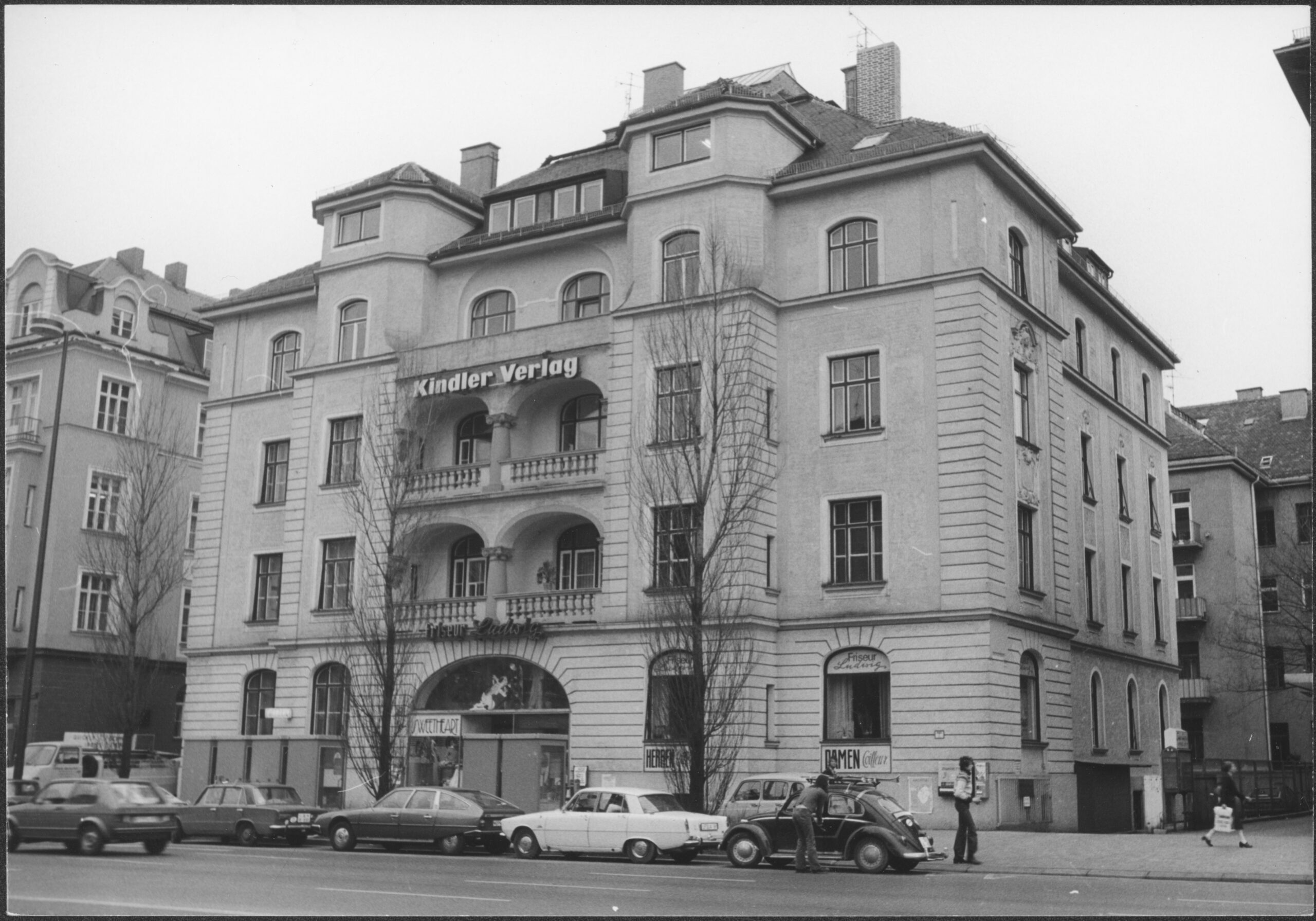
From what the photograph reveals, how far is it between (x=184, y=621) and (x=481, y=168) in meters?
22.6

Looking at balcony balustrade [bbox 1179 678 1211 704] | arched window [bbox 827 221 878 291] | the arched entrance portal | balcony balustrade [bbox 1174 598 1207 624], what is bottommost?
the arched entrance portal

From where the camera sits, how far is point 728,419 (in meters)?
33.7

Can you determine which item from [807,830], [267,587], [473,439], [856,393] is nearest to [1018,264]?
[856,393]

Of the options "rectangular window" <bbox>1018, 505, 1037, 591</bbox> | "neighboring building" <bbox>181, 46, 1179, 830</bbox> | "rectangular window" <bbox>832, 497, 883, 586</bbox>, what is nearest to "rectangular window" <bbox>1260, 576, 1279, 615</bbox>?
"neighboring building" <bbox>181, 46, 1179, 830</bbox>

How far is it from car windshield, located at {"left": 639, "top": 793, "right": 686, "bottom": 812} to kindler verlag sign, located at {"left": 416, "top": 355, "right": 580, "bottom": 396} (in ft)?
47.1

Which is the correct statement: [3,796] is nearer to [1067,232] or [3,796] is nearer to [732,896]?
[732,896]

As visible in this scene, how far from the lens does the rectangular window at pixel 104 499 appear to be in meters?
48.6

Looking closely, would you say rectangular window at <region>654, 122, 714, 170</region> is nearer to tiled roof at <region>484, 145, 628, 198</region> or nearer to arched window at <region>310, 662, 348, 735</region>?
tiled roof at <region>484, 145, 628, 198</region>

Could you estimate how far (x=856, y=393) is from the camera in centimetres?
3538

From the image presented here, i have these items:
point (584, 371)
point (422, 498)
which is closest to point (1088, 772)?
point (584, 371)

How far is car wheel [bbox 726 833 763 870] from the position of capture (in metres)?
24.3

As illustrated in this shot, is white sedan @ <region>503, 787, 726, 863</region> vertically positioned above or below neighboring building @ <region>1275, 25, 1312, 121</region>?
below

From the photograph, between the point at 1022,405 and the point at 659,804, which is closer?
the point at 659,804

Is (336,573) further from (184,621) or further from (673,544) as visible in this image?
(184,621)
